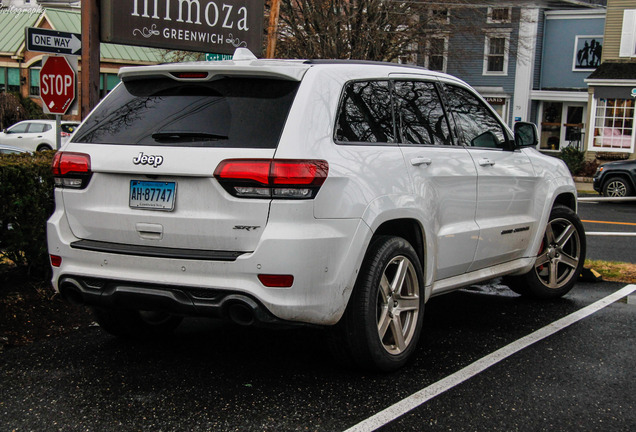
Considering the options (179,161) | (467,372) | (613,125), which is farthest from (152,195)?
(613,125)

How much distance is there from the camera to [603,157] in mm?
31562

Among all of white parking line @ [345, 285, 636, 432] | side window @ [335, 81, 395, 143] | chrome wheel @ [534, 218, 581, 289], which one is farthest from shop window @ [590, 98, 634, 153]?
side window @ [335, 81, 395, 143]

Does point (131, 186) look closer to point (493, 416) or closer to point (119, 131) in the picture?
point (119, 131)

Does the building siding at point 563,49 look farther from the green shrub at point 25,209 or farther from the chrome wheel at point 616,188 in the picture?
the green shrub at point 25,209

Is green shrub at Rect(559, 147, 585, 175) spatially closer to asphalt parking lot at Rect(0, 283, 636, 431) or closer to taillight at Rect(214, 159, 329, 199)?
asphalt parking lot at Rect(0, 283, 636, 431)

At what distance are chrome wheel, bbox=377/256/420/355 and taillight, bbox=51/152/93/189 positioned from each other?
179 cm

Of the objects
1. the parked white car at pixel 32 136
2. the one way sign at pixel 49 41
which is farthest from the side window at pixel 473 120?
the parked white car at pixel 32 136

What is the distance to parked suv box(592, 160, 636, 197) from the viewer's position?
66.5ft

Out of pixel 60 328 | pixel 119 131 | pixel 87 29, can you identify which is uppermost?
pixel 87 29

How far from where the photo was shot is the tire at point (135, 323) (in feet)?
17.2

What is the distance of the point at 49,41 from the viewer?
9.98 meters

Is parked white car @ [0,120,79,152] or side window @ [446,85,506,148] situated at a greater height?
side window @ [446,85,506,148]

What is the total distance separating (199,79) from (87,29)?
4.32 m

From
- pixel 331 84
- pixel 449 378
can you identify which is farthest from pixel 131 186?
pixel 449 378
